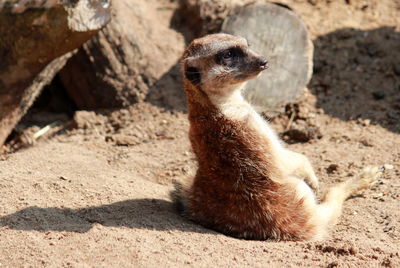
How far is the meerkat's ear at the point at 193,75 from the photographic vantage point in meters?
3.94

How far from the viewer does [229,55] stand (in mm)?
3959

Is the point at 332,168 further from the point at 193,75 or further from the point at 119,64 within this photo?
the point at 119,64

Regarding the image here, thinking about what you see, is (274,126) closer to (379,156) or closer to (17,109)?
(379,156)

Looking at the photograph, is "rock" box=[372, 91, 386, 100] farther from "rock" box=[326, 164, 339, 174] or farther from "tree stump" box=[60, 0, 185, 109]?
"tree stump" box=[60, 0, 185, 109]

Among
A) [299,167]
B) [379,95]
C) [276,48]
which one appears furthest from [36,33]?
[379,95]

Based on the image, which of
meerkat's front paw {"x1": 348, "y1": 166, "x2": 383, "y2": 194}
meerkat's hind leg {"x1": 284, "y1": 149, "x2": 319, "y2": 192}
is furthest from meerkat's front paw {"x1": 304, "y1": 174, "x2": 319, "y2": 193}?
meerkat's front paw {"x1": 348, "y1": 166, "x2": 383, "y2": 194}

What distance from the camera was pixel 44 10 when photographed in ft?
15.7

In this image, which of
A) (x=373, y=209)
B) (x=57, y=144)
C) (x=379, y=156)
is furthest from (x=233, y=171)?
(x=57, y=144)

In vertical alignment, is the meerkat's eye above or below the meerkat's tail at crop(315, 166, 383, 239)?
above

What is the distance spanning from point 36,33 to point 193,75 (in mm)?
1714

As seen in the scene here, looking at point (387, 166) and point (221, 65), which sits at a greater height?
point (221, 65)

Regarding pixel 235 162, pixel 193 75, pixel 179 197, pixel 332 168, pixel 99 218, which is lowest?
pixel 332 168

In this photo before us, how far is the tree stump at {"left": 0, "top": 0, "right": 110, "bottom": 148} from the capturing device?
4.82 metres

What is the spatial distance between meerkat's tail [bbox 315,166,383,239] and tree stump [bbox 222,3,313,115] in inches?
55.0
